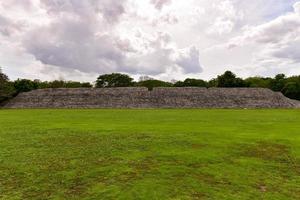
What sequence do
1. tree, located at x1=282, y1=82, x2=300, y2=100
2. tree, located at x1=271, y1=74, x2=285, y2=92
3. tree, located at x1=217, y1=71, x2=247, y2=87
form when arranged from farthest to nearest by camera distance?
tree, located at x1=271, y1=74, x2=285, y2=92 < tree, located at x1=217, y1=71, x2=247, y2=87 < tree, located at x1=282, y1=82, x2=300, y2=100

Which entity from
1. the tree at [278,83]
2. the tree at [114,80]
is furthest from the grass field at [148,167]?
the tree at [114,80]

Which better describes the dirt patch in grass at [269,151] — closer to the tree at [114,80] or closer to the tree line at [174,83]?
the tree line at [174,83]

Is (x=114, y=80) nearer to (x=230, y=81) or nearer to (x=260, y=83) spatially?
(x=230, y=81)

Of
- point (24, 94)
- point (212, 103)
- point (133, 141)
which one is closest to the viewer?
point (133, 141)

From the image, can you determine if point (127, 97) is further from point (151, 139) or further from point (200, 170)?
point (200, 170)

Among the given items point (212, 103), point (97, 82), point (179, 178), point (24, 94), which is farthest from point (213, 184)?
point (97, 82)

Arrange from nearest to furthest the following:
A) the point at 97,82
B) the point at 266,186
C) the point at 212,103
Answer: the point at 266,186 → the point at 212,103 → the point at 97,82

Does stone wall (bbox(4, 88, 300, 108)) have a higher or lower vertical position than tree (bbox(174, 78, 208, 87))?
lower

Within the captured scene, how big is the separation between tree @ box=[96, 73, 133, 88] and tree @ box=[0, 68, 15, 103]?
40575mm

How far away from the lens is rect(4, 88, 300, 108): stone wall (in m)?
55.3

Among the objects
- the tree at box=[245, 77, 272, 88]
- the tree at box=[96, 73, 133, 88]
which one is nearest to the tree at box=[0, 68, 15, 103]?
the tree at box=[96, 73, 133, 88]

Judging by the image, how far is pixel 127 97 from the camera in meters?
58.6

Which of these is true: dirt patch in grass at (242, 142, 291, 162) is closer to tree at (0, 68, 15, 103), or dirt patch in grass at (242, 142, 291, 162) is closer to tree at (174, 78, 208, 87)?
tree at (0, 68, 15, 103)

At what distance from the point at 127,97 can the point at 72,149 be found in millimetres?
45751
